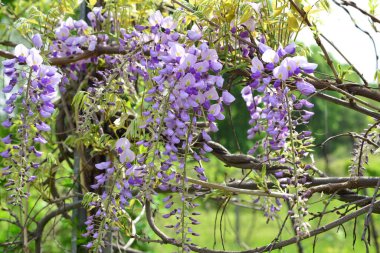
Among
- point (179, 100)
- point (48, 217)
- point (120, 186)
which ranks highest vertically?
point (179, 100)

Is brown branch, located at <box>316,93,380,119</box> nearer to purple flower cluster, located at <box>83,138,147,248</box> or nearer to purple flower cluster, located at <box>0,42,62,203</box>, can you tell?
purple flower cluster, located at <box>83,138,147,248</box>

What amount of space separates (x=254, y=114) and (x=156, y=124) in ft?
1.17

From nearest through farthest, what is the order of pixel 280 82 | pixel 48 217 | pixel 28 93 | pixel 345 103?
pixel 280 82 → pixel 28 93 → pixel 345 103 → pixel 48 217

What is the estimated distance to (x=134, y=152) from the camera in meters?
1.29

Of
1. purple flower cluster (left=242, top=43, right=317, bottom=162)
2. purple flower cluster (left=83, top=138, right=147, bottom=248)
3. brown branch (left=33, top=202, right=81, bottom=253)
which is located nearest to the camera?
purple flower cluster (left=242, top=43, right=317, bottom=162)

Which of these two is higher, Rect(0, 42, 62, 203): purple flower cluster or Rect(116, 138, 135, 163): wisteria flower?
Rect(0, 42, 62, 203): purple flower cluster

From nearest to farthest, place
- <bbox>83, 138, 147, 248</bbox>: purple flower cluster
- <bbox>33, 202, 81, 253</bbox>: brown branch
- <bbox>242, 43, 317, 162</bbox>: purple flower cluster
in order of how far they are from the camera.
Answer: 1. <bbox>242, 43, 317, 162</bbox>: purple flower cluster
2. <bbox>83, 138, 147, 248</bbox>: purple flower cluster
3. <bbox>33, 202, 81, 253</bbox>: brown branch

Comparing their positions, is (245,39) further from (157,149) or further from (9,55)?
(9,55)

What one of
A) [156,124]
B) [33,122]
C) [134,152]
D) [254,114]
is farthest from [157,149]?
[254,114]

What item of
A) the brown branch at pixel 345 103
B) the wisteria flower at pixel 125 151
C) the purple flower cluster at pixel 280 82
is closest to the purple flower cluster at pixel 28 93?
the wisteria flower at pixel 125 151

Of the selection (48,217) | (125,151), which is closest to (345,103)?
(125,151)

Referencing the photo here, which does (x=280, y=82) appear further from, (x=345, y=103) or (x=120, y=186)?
(x=120, y=186)

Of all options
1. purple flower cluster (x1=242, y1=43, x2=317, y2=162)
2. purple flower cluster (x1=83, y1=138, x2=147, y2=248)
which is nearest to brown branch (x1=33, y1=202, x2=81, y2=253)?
purple flower cluster (x1=83, y1=138, x2=147, y2=248)

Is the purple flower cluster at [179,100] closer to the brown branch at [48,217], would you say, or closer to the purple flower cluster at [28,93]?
the purple flower cluster at [28,93]
